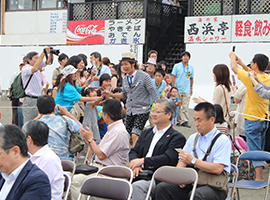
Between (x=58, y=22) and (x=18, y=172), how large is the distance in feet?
47.1

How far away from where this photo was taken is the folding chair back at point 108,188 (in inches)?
138

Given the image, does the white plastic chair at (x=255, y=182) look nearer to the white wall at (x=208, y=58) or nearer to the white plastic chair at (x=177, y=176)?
the white plastic chair at (x=177, y=176)

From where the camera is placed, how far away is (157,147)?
4.41 metres

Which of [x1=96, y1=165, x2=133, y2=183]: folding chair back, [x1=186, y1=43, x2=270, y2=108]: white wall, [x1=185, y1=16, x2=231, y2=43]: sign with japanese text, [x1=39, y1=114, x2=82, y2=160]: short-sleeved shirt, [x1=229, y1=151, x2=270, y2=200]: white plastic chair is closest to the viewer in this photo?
[x1=96, y1=165, x2=133, y2=183]: folding chair back

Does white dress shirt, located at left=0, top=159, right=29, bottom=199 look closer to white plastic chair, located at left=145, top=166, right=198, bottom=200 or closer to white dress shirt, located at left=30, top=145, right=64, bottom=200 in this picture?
white dress shirt, located at left=30, top=145, right=64, bottom=200

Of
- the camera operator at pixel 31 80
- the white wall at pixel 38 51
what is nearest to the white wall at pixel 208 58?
the white wall at pixel 38 51

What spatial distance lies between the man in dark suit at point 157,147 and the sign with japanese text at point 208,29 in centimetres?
910

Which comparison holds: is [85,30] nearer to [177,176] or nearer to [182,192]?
[182,192]

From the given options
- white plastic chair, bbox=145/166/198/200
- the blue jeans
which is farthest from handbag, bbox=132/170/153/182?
the blue jeans

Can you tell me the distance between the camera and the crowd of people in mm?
2594

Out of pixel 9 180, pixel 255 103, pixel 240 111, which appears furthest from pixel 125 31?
pixel 9 180

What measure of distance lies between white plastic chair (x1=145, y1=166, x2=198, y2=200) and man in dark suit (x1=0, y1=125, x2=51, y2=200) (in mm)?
1557

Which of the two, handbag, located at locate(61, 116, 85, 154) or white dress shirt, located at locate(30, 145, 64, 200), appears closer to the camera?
white dress shirt, located at locate(30, 145, 64, 200)

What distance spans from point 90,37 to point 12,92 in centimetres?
881
